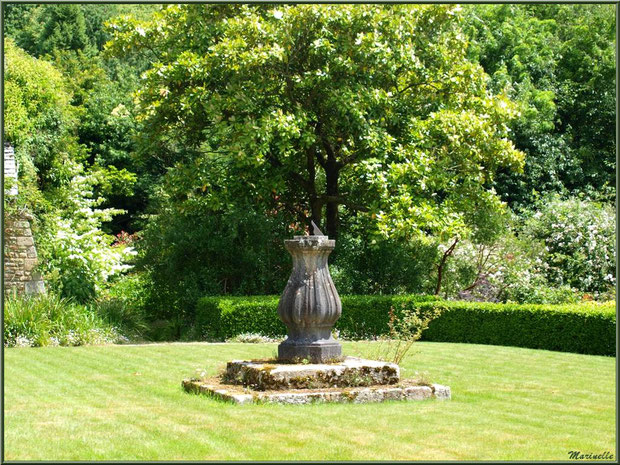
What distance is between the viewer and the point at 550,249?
72.4 ft

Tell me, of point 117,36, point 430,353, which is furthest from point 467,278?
point 117,36

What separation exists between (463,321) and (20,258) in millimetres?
10466

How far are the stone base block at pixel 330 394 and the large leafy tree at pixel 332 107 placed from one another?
855 cm

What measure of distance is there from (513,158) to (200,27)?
7919 millimetres

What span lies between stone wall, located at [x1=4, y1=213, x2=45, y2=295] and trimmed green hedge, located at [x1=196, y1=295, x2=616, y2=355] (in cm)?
423

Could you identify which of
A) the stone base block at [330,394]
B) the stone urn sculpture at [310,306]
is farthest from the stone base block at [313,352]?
the stone base block at [330,394]

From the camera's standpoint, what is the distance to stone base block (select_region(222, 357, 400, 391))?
378 inches

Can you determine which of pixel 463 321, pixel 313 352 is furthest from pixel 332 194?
pixel 313 352

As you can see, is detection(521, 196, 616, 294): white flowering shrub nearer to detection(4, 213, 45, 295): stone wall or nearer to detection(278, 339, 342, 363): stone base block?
detection(278, 339, 342, 363): stone base block

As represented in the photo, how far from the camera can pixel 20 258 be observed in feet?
66.5

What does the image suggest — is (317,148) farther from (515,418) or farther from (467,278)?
(515,418)

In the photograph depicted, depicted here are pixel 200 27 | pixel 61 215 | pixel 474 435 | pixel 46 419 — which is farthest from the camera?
pixel 61 215

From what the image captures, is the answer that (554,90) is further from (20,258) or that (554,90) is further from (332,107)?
(20,258)

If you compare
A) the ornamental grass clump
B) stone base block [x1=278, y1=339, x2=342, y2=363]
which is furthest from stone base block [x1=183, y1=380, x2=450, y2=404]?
the ornamental grass clump
